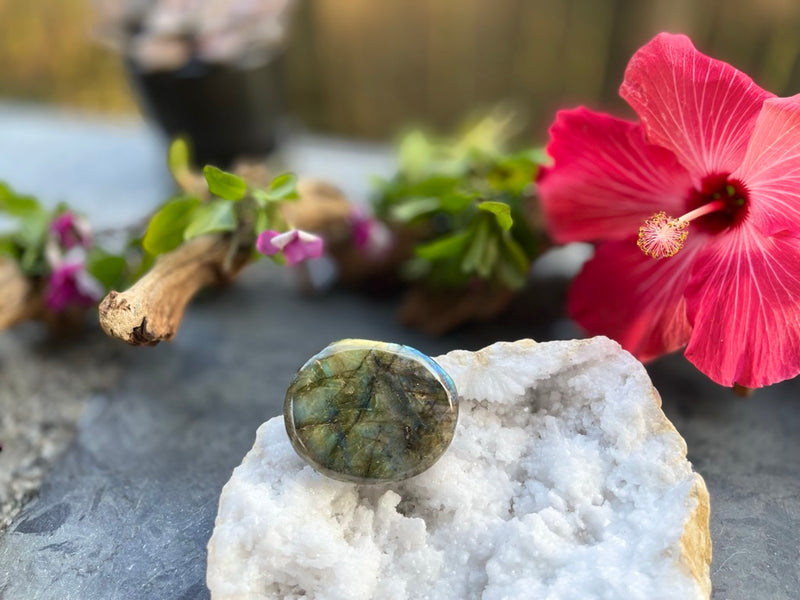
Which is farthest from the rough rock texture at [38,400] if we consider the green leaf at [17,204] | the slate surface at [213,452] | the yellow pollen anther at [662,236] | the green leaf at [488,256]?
the yellow pollen anther at [662,236]

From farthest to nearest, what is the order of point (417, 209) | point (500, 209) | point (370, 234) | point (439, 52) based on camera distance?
1. point (439, 52)
2. point (370, 234)
3. point (417, 209)
4. point (500, 209)

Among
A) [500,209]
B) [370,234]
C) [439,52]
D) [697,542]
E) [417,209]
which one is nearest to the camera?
[697,542]

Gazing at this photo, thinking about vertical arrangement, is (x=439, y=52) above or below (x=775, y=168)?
below

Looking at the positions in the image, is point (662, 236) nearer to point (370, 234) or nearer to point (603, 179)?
point (603, 179)

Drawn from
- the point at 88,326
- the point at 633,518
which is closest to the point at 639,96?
the point at 633,518

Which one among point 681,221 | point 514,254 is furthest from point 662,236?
point 514,254

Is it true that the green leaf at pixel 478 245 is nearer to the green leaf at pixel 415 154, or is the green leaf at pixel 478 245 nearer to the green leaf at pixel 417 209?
the green leaf at pixel 417 209
